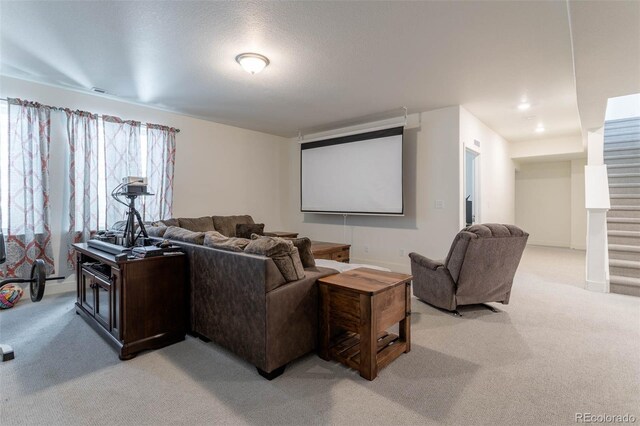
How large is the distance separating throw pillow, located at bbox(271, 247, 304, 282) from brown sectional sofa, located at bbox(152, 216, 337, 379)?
0.11 feet

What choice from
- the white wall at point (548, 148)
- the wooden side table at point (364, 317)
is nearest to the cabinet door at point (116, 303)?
the wooden side table at point (364, 317)

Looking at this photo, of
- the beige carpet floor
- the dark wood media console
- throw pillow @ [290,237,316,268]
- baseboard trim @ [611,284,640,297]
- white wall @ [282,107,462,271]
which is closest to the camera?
the beige carpet floor

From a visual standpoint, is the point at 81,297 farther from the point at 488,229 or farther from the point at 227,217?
the point at 488,229

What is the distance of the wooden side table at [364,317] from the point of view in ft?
6.45

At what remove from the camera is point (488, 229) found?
2928 millimetres

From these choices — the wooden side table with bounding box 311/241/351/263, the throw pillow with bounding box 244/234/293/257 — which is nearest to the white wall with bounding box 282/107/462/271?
the wooden side table with bounding box 311/241/351/263

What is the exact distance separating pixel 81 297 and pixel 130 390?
5.58 ft

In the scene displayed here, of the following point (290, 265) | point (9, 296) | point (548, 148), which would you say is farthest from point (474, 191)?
point (9, 296)

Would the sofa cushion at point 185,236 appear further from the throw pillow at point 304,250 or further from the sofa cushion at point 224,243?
the throw pillow at point 304,250

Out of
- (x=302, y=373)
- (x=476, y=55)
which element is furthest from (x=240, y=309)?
(x=476, y=55)

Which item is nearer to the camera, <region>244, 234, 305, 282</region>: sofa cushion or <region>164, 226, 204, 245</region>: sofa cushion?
<region>244, 234, 305, 282</region>: sofa cushion

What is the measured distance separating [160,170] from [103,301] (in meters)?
2.60

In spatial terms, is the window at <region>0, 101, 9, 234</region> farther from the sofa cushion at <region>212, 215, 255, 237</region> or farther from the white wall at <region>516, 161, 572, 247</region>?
the white wall at <region>516, 161, 572, 247</region>

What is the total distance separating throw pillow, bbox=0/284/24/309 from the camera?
3.26 metres
